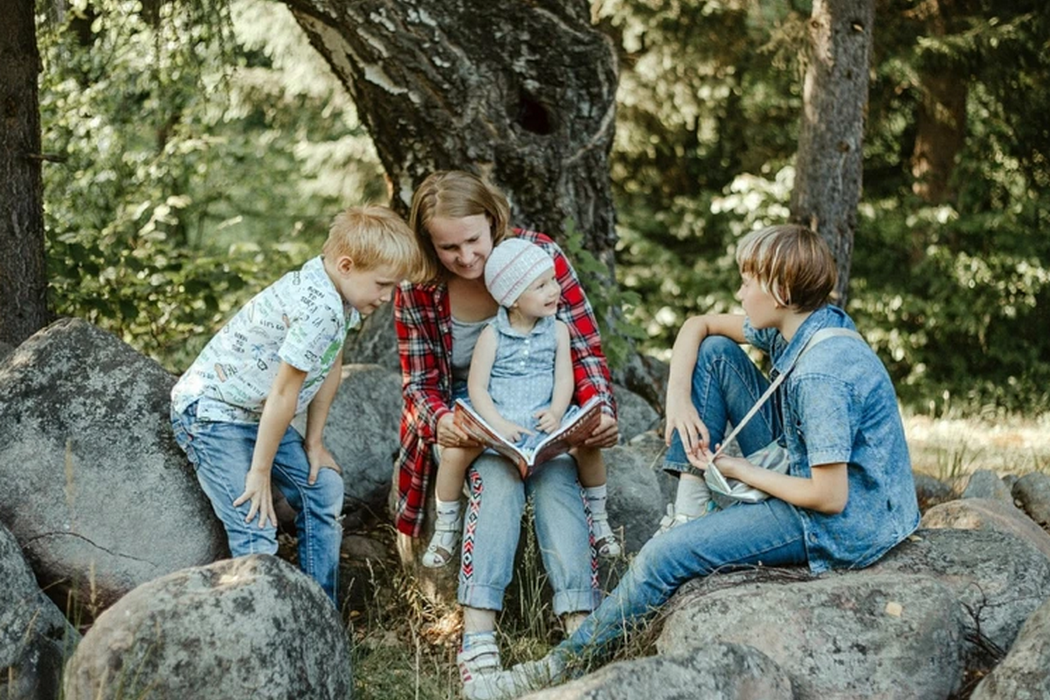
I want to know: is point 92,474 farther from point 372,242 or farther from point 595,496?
point 595,496

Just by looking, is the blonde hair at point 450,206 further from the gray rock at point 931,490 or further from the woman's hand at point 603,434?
the gray rock at point 931,490

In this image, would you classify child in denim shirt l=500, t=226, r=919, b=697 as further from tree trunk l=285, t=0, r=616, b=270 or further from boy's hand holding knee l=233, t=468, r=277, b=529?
tree trunk l=285, t=0, r=616, b=270

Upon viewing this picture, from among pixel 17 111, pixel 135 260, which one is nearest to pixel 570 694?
pixel 17 111

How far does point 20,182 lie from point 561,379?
91.4 inches

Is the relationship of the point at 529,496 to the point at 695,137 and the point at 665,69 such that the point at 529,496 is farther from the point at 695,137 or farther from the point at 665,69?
the point at 695,137

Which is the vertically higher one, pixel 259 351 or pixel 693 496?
pixel 259 351

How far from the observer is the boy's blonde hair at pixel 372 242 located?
11.8 feet

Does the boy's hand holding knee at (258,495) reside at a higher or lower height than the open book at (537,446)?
lower

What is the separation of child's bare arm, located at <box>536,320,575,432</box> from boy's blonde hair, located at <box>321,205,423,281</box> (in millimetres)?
634

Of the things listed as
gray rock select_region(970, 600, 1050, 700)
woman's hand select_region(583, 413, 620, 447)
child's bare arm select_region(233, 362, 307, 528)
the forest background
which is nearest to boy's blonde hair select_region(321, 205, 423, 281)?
child's bare arm select_region(233, 362, 307, 528)

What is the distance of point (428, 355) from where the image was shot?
13.7 ft

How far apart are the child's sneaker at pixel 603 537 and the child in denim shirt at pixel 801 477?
473mm

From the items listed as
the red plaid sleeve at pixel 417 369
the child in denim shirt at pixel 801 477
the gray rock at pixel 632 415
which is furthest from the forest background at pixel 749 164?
the child in denim shirt at pixel 801 477

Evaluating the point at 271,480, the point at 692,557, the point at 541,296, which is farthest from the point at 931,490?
the point at 271,480
